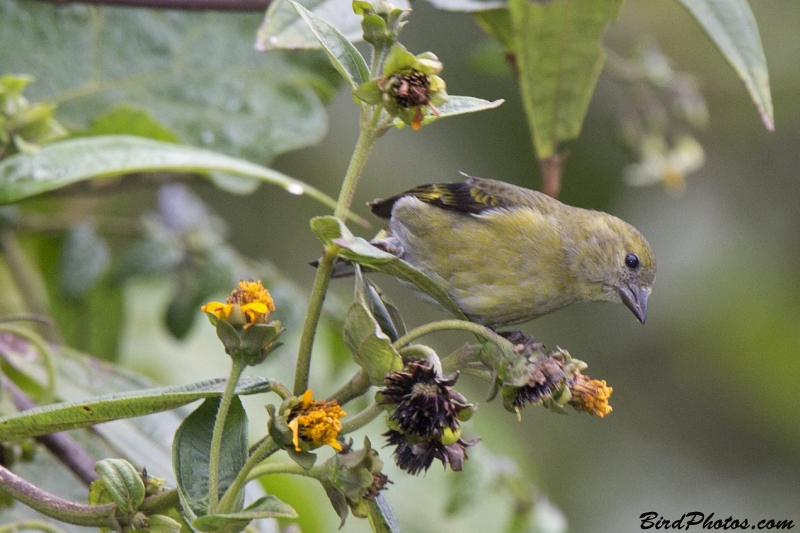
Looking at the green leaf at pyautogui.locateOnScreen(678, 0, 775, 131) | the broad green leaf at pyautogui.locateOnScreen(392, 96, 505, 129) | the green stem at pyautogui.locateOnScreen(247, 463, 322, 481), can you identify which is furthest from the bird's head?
the green stem at pyautogui.locateOnScreen(247, 463, 322, 481)

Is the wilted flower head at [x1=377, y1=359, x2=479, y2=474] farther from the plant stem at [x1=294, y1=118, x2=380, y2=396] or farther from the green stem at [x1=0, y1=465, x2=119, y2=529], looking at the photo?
the green stem at [x1=0, y1=465, x2=119, y2=529]

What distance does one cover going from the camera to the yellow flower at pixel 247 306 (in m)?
1.46

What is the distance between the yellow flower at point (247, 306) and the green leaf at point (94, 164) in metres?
0.63

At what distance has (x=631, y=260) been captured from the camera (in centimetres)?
290

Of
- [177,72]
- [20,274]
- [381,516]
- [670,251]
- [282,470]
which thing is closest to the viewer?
[282,470]

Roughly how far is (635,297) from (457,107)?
1.56 meters

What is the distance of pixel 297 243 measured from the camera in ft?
21.3

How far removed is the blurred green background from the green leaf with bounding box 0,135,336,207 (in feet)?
12.4

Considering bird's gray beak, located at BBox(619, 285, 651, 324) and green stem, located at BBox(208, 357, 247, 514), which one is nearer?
green stem, located at BBox(208, 357, 247, 514)

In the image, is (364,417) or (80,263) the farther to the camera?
(80,263)

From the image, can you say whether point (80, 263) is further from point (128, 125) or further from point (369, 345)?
point (369, 345)

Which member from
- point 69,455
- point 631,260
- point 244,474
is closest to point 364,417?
point 244,474

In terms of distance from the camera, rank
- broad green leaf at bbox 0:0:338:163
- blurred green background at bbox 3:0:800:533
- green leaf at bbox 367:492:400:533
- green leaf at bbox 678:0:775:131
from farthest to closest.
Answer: blurred green background at bbox 3:0:800:533 → broad green leaf at bbox 0:0:338:163 → green leaf at bbox 678:0:775:131 → green leaf at bbox 367:492:400:533

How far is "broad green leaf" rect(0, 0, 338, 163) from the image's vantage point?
325cm
